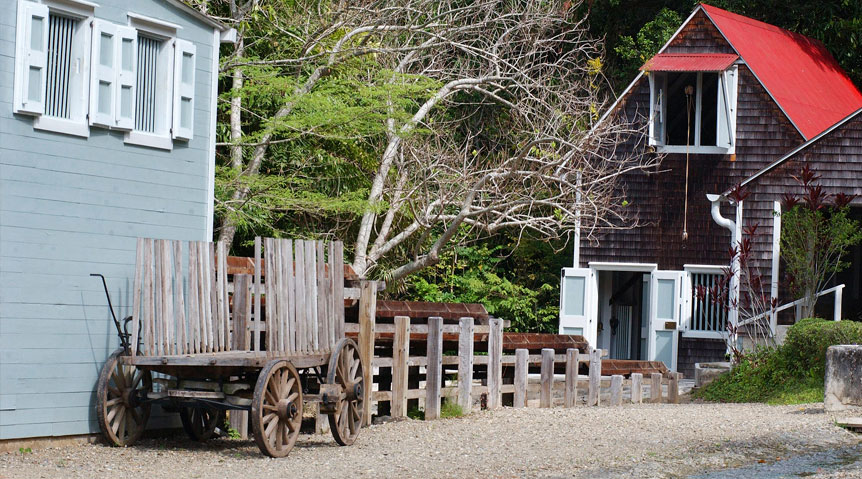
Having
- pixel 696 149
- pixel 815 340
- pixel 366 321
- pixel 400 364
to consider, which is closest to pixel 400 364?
pixel 400 364

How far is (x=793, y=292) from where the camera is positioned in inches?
774

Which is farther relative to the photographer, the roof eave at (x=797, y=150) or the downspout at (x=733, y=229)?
the downspout at (x=733, y=229)

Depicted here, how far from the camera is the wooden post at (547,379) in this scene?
15.3 m

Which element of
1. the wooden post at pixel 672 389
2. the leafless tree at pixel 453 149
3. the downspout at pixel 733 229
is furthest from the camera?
the downspout at pixel 733 229

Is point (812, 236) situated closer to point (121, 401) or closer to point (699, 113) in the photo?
point (699, 113)

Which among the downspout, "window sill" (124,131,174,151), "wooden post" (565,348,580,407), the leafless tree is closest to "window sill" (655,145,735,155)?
the leafless tree

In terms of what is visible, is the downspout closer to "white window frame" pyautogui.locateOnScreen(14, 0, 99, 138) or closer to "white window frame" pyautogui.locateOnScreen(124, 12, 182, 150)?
"white window frame" pyautogui.locateOnScreen(124, 12, 182, 150)

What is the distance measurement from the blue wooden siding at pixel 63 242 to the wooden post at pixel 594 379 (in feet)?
23.7

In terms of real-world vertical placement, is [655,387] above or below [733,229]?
below

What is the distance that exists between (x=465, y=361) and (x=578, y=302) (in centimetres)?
928

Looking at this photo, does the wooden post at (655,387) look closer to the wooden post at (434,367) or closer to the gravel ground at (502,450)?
the gravel ground at (502,450)

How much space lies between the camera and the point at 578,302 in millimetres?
22719

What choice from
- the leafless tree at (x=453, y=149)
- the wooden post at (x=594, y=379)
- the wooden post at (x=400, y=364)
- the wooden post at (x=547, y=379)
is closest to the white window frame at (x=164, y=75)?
the wooden post at (x=400, y=364)

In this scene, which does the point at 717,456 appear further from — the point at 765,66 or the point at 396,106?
the point at 765,66
